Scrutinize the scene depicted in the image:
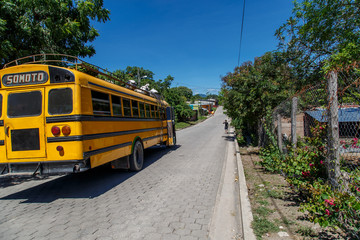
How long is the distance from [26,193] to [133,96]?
4.26 metres

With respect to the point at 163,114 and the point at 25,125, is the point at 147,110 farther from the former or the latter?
the point at 25,125

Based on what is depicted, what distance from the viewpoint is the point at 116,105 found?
21.7ft

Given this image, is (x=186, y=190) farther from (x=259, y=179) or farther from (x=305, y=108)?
(x=305, y=108)

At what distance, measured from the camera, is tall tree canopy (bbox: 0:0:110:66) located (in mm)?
6707

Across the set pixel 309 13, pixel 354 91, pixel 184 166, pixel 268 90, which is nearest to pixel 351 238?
pixel 354 91

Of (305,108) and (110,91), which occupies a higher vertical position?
(110,91)

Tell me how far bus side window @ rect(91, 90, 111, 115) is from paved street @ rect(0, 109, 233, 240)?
2076mm

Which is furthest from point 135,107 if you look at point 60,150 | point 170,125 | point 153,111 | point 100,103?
point 170,125

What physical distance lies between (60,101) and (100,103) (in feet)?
3.32

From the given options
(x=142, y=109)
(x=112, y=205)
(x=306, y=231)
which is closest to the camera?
(x=306, y=231)

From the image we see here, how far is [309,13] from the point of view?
11.2m

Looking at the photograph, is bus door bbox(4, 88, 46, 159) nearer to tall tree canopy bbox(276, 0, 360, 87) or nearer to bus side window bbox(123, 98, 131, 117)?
bus side window bbox(123, 98, 131, 117)

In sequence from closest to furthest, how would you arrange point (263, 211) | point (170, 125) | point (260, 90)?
point (263, 211) → point (260, 90) → point (170, 125)

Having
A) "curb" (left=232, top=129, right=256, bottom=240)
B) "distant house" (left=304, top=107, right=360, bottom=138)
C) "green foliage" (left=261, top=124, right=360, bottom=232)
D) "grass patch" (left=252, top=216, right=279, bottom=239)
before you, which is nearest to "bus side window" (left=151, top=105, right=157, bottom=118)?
"curb" (left=232, top=129, right=256, bottom=240)
